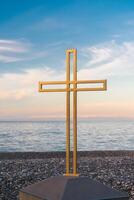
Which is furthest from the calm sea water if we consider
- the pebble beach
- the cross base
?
the cross base

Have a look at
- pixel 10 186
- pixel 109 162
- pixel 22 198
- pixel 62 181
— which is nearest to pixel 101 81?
pixel 62 181

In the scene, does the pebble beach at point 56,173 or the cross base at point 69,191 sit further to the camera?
the pebble beach at point 56,173

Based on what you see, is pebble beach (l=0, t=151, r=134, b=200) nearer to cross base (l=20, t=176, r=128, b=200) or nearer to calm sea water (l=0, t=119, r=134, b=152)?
cross base (l=20, t=176, r=128, b=200)

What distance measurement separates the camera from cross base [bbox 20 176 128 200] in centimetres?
773

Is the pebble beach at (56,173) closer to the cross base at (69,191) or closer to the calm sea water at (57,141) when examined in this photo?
the cross base at (69,191)

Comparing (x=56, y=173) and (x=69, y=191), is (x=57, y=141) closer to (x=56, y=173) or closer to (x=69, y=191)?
(x=56, y=173)

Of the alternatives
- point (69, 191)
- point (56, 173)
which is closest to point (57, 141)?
point (56, 173)

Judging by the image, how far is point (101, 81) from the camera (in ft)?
27.3

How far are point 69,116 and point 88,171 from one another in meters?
10.7

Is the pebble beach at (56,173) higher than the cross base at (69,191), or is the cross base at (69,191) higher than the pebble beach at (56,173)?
the cross base at (69,191)

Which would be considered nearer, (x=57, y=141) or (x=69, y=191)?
(x=69, y=191)

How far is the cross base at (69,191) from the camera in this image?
25.4 feet

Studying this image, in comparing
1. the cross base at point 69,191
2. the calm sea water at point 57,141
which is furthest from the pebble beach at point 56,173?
the calm sea water at point 57,141

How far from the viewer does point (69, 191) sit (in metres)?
7.80
